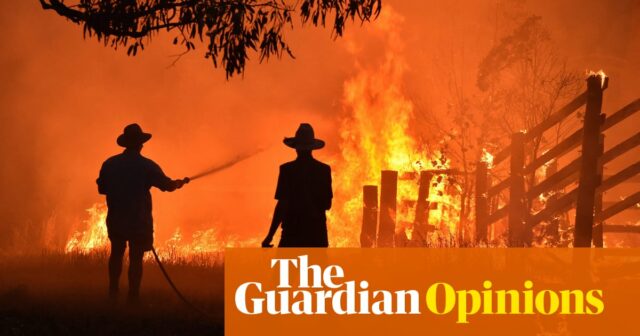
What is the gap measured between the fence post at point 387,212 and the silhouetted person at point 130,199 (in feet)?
18.9

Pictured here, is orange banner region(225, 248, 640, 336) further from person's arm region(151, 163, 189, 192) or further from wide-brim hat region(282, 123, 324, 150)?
person's arm region(151, 163, 189, 192)

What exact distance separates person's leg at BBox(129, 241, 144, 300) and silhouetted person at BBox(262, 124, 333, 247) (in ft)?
6.92

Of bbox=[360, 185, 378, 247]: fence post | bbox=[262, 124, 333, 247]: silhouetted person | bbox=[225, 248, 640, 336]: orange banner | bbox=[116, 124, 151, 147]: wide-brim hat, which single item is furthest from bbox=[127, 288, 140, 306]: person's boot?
bbox=[360, 185, 378, 247]: fence post

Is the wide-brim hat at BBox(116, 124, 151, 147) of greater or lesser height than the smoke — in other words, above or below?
below

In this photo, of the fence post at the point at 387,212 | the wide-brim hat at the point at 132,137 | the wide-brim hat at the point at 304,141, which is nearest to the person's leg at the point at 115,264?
the wide-brim hat at the point at 132,137

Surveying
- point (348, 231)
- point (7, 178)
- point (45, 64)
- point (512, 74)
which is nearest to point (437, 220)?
point (348, 231)

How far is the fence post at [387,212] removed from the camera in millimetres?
15203

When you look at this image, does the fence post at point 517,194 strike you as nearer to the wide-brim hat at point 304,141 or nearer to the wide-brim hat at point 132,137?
the wide-brim hat at point 304,141

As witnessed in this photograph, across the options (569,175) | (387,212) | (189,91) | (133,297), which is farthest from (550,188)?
(189,91)

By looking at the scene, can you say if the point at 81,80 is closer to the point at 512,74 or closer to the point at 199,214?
the point at 199,214

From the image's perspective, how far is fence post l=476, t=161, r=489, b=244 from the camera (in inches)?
539

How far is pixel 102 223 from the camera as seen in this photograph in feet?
61.1

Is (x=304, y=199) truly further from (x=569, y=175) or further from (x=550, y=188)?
(x=550, y=188)

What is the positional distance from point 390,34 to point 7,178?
1779 centimetres
